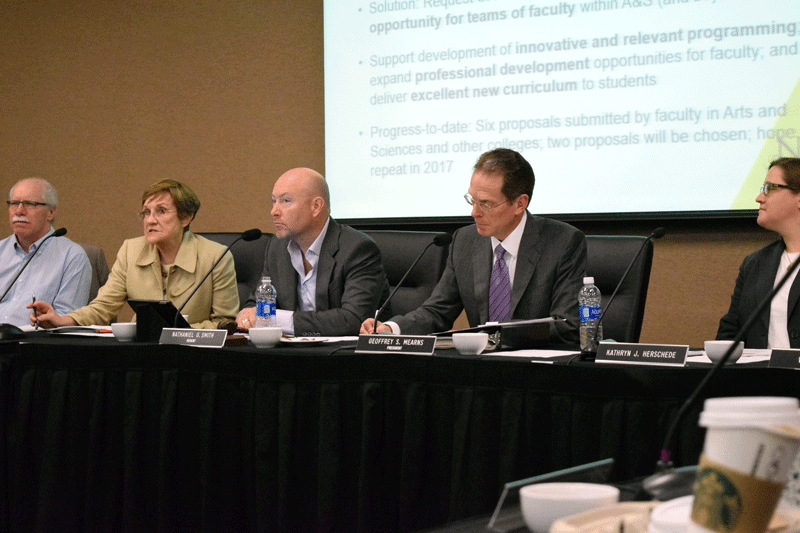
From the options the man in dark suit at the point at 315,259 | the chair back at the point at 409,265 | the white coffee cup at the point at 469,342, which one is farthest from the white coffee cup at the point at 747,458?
the chair back at the point at 409,265

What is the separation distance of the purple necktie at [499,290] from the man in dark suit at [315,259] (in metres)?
0.45

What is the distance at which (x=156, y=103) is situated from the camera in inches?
181

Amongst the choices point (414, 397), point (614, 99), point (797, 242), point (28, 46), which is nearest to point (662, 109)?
point (614, 99)

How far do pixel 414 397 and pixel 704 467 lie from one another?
1.24 m

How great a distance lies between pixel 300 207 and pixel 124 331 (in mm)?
947

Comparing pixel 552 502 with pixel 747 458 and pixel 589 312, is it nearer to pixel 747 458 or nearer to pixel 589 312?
pixel 747 458

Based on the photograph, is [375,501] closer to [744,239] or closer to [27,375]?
[27,375]

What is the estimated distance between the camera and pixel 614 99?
354cm

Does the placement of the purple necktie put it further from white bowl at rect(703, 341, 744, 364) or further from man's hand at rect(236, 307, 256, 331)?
white bowl at rect(703, 341, 744, 364)

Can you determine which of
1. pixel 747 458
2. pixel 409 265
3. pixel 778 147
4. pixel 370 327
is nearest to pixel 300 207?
pixel 409 265

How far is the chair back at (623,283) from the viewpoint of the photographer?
2.60m

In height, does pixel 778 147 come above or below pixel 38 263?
above

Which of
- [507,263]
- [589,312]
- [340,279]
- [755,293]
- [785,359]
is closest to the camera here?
Result: [785,359]

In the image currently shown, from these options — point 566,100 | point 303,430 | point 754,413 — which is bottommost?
point 303,430
